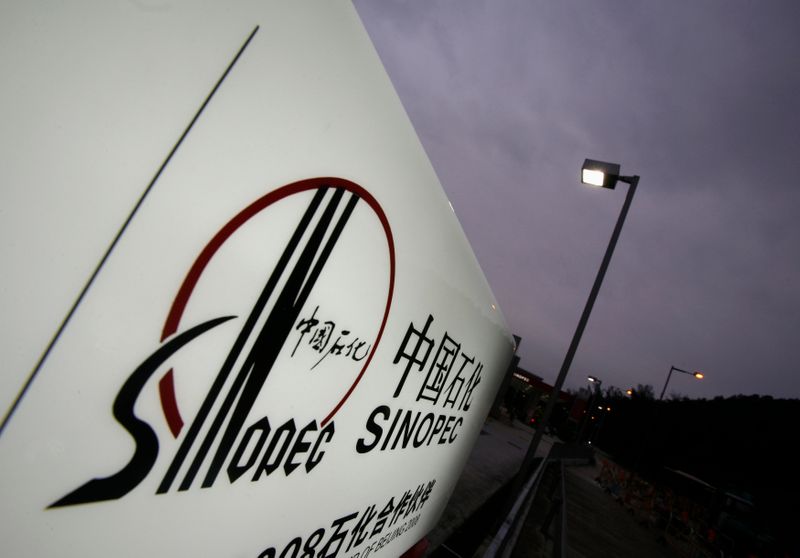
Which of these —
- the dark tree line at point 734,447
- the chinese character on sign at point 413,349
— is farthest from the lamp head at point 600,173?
the dark tree line at point 734,447

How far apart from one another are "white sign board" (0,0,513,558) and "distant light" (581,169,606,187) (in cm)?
490

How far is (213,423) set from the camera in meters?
0.85

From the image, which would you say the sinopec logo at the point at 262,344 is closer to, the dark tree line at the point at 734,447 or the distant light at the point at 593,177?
the distant light at the point at 593,177

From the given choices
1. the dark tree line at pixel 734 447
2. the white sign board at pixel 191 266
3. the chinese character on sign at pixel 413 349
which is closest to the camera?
the white sign board at pixel 191 266

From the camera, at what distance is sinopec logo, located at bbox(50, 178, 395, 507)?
74 centimetres

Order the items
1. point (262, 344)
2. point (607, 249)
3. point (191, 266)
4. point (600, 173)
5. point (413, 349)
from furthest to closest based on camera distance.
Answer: point (607, 249) → point (600, 173) → point (413, 349) → point (262, 344) → point (191, 266)

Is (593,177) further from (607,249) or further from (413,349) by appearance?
(413,349)

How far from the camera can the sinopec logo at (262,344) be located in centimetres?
74

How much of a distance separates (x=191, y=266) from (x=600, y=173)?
5.81 m

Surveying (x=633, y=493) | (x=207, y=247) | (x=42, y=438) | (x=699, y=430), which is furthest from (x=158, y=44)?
(x=699, y=430)

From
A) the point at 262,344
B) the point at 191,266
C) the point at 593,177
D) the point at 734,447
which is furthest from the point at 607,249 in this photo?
the point at 734,447

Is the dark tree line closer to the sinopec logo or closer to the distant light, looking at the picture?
the distant light

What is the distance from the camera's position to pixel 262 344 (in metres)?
0.91

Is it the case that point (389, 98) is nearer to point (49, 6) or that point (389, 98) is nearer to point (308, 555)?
point (49, 6)
